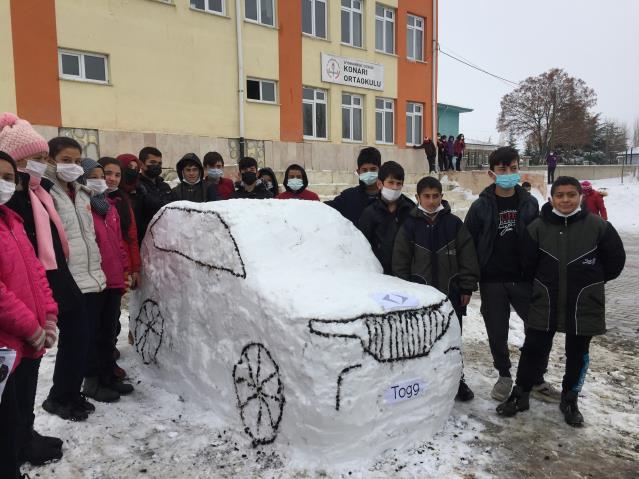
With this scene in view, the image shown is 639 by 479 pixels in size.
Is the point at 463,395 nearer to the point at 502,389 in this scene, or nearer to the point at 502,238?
the point at 502,389

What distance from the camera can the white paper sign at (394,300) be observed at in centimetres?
299

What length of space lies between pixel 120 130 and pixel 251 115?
383cm

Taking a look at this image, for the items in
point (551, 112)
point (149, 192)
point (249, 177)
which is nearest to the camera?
point (149, 192)

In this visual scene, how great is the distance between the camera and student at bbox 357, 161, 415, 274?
393 cm

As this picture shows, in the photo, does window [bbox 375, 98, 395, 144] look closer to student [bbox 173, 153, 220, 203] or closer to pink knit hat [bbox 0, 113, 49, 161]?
student [bbox 173, 153, 220, 203]

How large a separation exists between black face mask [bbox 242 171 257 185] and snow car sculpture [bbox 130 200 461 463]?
1549mm

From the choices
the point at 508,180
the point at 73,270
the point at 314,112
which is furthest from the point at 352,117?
the point at 73,270

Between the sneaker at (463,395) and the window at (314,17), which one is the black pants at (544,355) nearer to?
the sneaker at (463,395)

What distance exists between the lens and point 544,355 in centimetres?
380

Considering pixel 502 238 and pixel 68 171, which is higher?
pixel 68 171

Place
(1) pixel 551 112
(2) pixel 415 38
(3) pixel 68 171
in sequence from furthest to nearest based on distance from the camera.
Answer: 1. (1) pixel 551 112
2. (2) pixel 415 38
3. (3) pixel 68 171

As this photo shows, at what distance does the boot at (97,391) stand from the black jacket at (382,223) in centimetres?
226

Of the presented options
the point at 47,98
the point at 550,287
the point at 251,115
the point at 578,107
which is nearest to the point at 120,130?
the point at 47,98

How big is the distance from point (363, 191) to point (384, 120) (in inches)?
567
